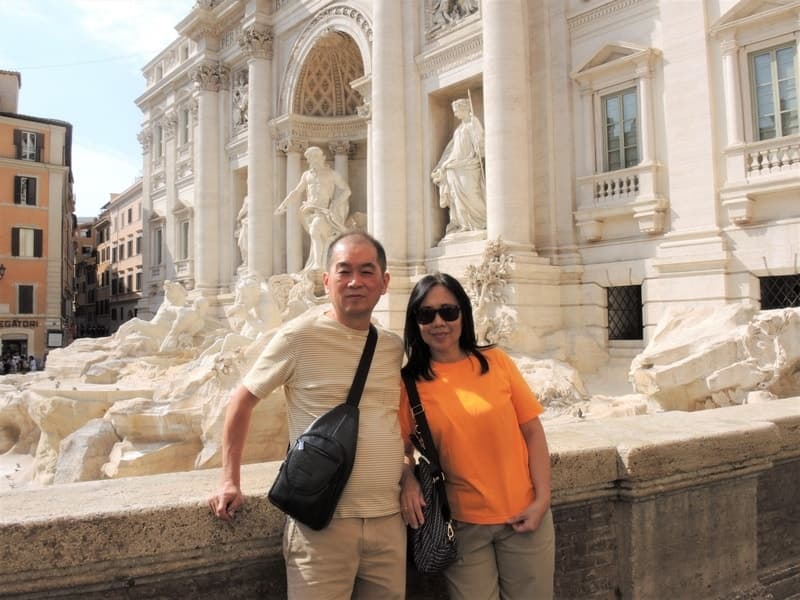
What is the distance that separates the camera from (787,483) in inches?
147

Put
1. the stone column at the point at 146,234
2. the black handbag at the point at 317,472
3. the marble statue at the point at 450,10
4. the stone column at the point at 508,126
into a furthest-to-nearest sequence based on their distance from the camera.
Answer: the stone column at the point at 146,234 < the marble statue at the point at 450,10 < the stone column at the point at 508,126 < the black handbag at the point at 317,472

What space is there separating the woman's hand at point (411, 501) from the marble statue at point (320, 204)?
52.4 ft

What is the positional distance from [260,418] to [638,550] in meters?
6.51

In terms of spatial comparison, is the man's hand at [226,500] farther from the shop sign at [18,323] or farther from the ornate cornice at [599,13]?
the shop sign at [18,323]

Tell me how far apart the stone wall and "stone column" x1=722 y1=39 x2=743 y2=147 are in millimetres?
7885

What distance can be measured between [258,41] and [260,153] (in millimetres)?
3506

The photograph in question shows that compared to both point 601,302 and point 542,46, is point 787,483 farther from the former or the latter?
point 542,46

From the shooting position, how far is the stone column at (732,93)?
10852 millimetres

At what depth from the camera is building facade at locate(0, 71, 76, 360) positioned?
31.8 metres

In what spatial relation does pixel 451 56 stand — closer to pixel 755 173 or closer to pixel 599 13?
pixel 599 13

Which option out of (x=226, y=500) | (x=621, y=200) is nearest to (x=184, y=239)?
(x=621, y=200)

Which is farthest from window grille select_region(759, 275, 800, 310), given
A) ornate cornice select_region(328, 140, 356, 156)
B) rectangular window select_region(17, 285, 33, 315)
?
rectangular window select_region(17, 285, 33, 315)

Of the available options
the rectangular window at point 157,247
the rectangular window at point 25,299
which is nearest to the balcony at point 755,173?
the rectangular window at point 157,247

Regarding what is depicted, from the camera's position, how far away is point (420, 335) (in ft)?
7.86
